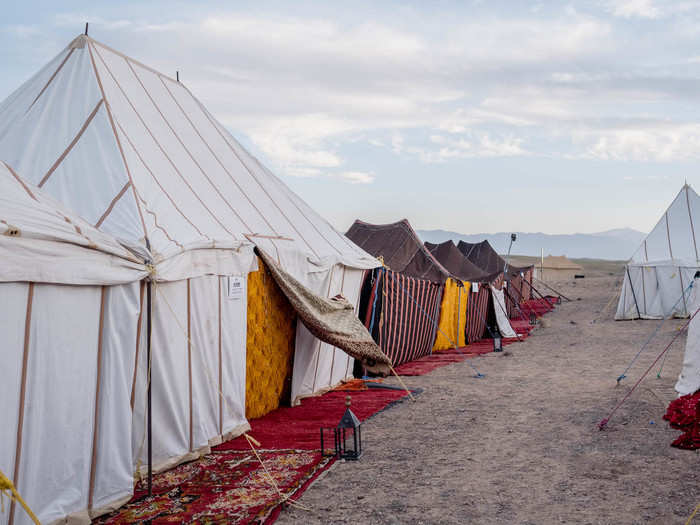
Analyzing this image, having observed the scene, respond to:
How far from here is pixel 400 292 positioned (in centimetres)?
1048

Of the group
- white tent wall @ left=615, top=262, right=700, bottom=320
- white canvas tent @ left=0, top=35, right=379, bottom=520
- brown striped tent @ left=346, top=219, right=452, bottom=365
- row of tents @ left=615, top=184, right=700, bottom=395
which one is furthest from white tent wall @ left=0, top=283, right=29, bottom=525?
white tent wall @ left=615, top=262, right=700, bottom=320

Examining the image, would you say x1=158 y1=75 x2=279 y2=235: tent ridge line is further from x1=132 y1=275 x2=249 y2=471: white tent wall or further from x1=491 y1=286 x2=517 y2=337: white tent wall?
x1=491 y1=286 x2=517 y2=337: white tent wall

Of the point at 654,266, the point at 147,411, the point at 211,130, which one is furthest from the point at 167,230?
the point at 654,266

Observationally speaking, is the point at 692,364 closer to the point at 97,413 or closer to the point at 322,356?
the point at 322,356

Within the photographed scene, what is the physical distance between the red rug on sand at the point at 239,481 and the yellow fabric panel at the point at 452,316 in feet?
21.6

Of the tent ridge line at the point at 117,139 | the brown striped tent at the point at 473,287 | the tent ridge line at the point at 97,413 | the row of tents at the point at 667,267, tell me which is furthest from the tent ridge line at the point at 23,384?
the row of tents at the point at 667,267

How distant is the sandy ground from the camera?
4.13m

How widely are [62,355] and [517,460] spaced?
3.39 meters

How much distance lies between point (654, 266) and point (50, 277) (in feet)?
58.2

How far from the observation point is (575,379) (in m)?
9.03

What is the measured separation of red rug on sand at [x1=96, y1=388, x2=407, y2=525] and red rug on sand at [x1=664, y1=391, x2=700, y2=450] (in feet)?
7.84

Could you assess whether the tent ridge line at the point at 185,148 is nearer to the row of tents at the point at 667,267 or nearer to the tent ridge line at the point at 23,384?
the tent ridge line at the point at 23,384

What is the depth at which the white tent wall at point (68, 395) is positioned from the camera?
11.5 feet

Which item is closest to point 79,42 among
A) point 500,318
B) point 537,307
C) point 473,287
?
point 473,287
